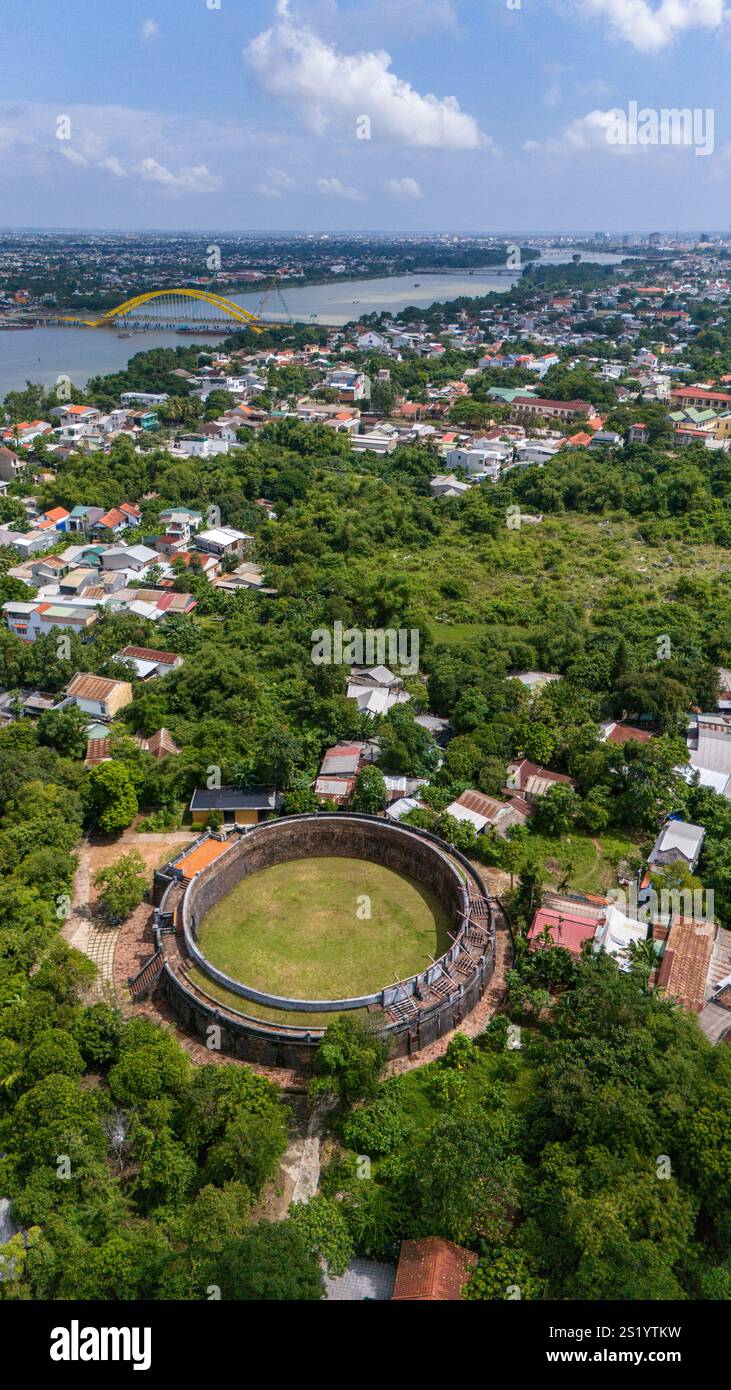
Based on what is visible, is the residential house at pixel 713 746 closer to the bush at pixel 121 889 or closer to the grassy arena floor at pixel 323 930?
the grassy arena floor at pixel 323 930

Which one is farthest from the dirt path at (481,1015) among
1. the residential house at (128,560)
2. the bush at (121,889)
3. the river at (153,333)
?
the river at (153,333)

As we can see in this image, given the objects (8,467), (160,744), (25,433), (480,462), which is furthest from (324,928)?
(25,433)

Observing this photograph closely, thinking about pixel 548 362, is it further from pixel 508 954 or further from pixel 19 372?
pixel 508 954

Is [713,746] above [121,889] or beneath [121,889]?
above

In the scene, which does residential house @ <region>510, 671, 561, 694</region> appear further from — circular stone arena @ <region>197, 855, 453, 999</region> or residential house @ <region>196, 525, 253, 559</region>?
residential house @ <region>196, 525, 253, 559</region>

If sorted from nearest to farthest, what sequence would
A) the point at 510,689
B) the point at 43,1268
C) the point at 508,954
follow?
the point at 43,1268
the point at 508,954
the point at 510,689

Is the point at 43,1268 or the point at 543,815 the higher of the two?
the point at 543,815

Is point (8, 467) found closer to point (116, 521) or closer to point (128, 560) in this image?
point (116, 521)

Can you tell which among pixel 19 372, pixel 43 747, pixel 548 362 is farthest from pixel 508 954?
pixel 19 372
